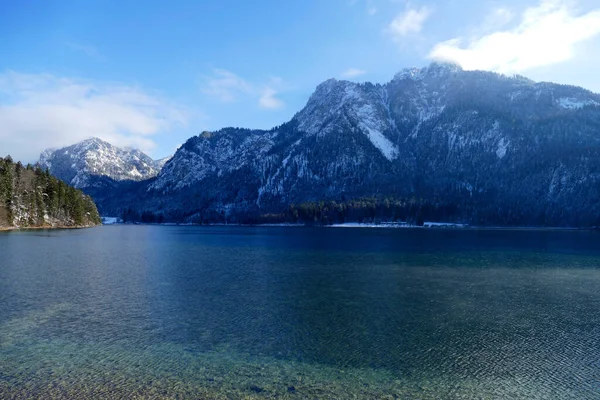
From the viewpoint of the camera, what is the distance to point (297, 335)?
3497cm

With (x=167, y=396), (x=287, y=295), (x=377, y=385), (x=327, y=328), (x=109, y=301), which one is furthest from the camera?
(x=287, y=295)

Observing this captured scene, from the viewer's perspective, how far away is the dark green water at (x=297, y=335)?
24719mm

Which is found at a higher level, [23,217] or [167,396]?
[23,217]

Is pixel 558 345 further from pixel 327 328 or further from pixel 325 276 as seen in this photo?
pixel 325 276

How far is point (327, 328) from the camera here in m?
37.0

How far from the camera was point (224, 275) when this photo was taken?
67.4 m

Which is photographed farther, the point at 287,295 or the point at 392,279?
the point at 392,279

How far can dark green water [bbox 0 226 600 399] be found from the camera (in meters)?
24.7

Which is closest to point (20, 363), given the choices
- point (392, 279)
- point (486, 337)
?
point (486, 337)

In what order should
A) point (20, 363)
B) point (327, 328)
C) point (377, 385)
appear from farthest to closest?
1. point (327, 328)
2. point (20, 363)
3. point (377, 385)

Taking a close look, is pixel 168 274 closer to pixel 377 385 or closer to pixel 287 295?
pixel 287 295

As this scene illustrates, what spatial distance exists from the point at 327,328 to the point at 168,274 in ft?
132

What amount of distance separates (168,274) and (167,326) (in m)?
32.3

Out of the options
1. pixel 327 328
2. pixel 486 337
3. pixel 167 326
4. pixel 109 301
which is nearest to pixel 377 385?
pixel 327 328
